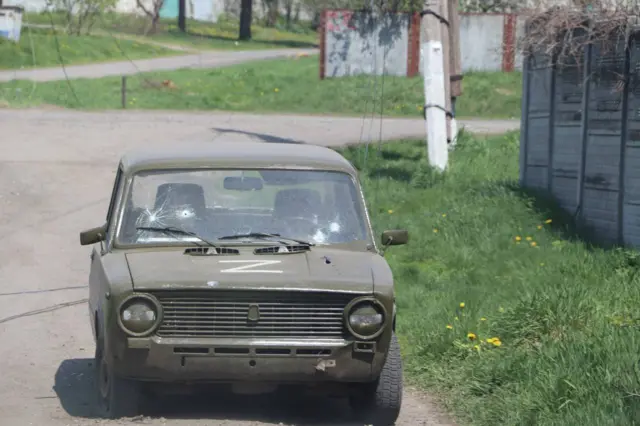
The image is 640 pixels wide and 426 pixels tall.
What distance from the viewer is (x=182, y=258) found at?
24.5 ft

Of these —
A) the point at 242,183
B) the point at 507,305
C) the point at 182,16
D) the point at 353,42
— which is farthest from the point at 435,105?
the point at 182,16

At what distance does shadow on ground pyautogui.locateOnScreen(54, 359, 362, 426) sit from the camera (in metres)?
7.65

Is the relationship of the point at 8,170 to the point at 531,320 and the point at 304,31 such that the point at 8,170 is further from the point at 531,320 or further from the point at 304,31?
the point at 304,31

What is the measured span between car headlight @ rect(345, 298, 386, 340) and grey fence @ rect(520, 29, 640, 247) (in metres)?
6.07

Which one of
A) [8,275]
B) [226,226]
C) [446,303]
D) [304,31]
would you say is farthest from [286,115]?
[304,31]

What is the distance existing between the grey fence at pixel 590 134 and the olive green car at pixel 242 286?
5.23 metres

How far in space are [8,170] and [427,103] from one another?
674cm

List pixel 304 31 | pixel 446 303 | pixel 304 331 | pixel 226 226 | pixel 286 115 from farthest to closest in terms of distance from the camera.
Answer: pixel 304 31
pixel 286 115
pixel 446 303
pixel 226 226
pixel 304 331

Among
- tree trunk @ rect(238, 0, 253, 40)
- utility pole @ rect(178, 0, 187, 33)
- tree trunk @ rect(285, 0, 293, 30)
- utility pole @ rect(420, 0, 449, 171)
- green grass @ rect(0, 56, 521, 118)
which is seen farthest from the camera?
tree trunk @ rect(285, 0, 293, 30)

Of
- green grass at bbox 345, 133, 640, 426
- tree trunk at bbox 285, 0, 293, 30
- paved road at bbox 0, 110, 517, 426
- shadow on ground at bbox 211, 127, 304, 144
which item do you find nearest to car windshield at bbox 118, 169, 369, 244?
paved road at bbox 0, 110, 517, 426

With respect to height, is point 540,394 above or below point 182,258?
below

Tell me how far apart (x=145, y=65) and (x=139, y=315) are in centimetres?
3622

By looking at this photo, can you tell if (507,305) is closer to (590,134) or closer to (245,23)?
(590,134)

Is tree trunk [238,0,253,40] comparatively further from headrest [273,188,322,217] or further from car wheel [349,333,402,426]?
car wheel [349,333,402,426]
